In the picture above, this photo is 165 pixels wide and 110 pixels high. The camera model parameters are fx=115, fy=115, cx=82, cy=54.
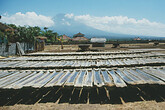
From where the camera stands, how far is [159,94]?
18.8ft

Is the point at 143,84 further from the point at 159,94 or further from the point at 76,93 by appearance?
the point at 76,93

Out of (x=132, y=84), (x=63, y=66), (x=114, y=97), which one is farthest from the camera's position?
(x=63, y=66)

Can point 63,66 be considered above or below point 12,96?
above

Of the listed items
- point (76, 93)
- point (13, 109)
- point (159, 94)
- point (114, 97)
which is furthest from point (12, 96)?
point (159, 94)

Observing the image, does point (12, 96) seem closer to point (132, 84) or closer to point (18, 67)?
point (18, 67)

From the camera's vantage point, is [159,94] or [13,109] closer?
[13,109]

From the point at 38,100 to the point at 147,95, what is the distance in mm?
5341

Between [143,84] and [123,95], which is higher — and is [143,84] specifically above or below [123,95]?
above

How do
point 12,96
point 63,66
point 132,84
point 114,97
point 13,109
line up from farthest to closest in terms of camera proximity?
1. point 63,66
2. point 12,96
3. point 114,97
4. point 132,84
5. point 13,109

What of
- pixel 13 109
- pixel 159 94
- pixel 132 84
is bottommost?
pixel 13 109

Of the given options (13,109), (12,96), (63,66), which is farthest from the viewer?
(63,66)

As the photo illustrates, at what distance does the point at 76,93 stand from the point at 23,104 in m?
2.53

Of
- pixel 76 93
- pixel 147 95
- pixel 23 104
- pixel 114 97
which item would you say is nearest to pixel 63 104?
pixel 76 93

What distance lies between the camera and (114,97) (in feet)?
18.2
